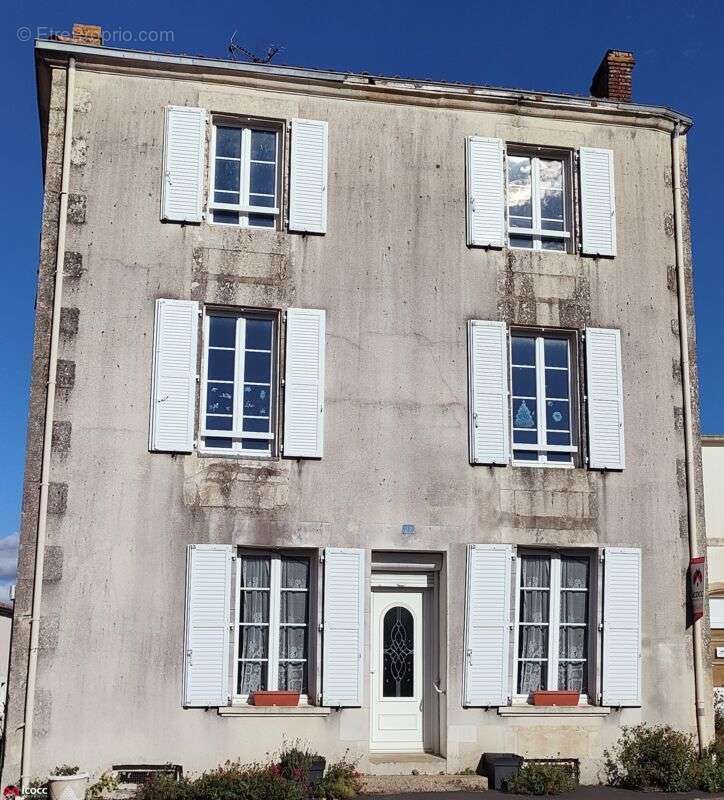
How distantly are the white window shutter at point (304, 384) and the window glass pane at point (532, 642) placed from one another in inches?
115

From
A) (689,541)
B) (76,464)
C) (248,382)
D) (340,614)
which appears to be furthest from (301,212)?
(689,541)

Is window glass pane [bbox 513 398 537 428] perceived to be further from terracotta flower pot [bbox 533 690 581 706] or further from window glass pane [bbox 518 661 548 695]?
terracotta flower pot [bbox 533 690 581 706]

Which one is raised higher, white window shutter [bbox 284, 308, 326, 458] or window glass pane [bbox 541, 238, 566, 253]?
window glass pane [bbox 541, 238, 566, 253]

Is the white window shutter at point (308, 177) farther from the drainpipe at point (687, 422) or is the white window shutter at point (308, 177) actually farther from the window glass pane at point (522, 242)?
the drainpipe at point (687, 422)

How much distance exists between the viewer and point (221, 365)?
11.4 meters

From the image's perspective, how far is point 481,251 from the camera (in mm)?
12102

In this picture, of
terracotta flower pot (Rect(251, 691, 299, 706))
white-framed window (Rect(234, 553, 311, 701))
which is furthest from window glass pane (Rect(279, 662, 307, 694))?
terracotta flower pot (Rect(251, 691, 299, 706))

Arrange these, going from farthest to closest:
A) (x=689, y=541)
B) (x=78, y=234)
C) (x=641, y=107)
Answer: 1. (x=641, y=107)
2. (x=689, y=541)
3. (x=78, y=234)

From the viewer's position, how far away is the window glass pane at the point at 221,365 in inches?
447

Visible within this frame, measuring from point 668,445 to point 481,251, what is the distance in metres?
3.05

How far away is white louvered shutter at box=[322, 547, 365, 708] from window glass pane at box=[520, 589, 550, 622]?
181 centimetres

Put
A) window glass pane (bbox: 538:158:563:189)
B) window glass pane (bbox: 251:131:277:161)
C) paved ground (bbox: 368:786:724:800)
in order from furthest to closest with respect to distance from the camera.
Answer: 1. window glass pane (bbox: 538:158:563:189)
2. window glass pane (bbox: 251:131:277:161)
3. paved ground (bbox: 368:786:724:800)

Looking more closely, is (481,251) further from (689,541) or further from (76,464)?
(76,464)

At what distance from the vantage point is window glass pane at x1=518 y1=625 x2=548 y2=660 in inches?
453
